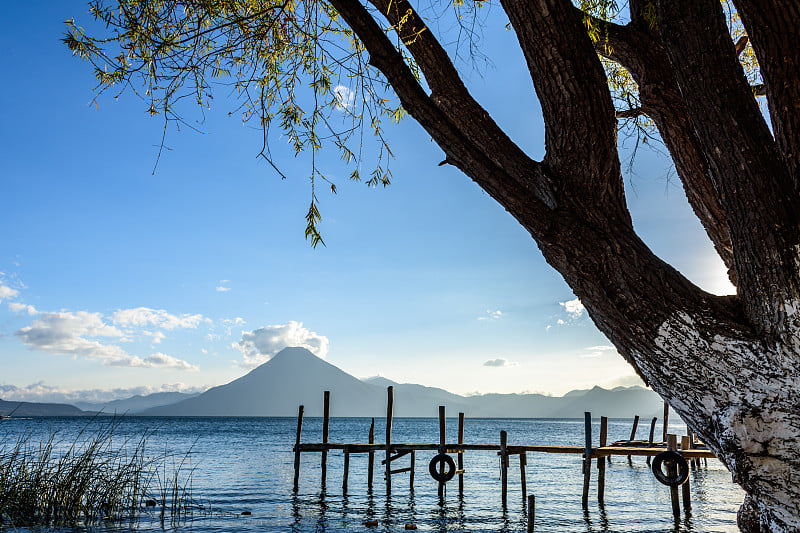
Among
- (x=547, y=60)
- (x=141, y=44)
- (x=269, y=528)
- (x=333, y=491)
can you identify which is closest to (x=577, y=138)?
(x=547, y=60)

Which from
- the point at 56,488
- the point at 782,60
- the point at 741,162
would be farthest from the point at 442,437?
the point at 782,60

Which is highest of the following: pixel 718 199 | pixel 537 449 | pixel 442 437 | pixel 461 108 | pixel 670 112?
pixel 670 112

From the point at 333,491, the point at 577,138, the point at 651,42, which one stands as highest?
the point at 651,42

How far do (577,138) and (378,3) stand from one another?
6.09ft

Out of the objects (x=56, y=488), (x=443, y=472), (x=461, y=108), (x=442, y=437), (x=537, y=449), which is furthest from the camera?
(x=442, y=437)

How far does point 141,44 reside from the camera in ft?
18.4

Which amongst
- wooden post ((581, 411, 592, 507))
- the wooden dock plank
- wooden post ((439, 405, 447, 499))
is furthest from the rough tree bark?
wooden post ((439, 405, 447, 499))

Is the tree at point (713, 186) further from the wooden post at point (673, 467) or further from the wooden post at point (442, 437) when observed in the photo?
the wooden post at point (442, 437)

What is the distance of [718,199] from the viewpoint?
10.7 ft

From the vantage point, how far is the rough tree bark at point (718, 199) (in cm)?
284

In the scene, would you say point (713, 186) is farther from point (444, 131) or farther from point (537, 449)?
point (537, 449)

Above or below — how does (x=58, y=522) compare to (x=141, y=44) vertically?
below

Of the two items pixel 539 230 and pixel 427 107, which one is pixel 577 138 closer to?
pixel 539 230

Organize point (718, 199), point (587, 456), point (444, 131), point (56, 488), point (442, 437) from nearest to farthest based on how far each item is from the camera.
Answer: point (718, 199) → point (444, 131) → point (56, 488) → point (587, 456) → point (442, 437)
